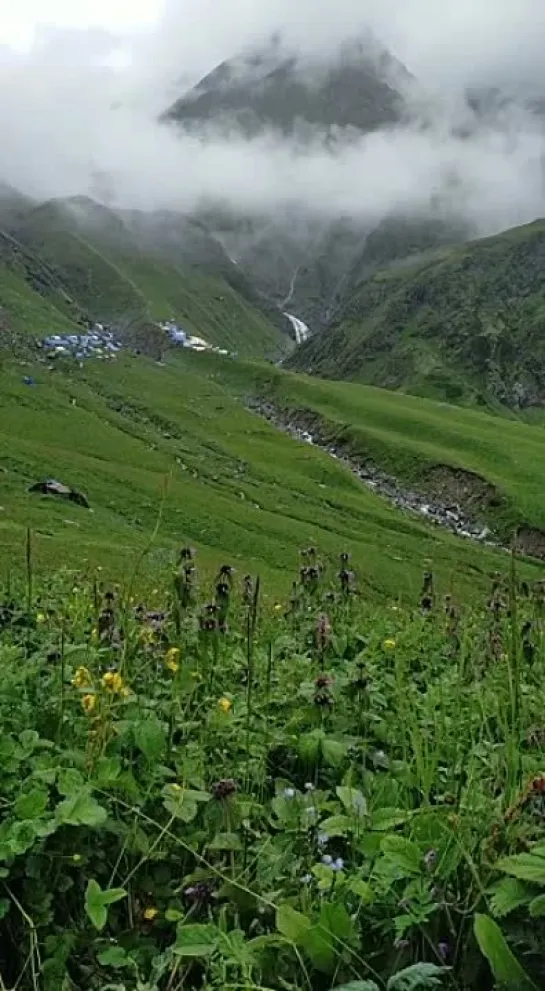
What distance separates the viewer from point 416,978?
3328mm

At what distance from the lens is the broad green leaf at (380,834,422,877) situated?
3.86 meters

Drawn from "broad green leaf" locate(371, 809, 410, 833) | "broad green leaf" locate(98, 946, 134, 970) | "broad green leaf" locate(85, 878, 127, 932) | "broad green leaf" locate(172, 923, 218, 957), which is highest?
"broad green leaf" locate(371, 809, 410, 833)

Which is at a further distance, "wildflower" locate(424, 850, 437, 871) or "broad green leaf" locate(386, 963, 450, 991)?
"wildflower" locate(424, 850, 437, 871)

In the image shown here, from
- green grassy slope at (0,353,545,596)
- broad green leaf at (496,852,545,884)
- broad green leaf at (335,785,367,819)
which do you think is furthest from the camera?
green grassy slope at (0,353,545,596)

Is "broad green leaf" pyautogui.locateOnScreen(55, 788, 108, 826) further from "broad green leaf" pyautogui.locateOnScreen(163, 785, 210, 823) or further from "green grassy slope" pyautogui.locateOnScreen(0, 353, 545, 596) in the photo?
"green grassy slope" pyautogui.locateOnScreen(0, 353, 545, 596)

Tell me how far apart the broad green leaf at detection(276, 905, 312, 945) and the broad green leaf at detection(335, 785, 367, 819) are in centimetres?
78

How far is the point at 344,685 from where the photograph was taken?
6242mm

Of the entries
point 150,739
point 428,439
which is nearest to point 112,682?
point 150,739

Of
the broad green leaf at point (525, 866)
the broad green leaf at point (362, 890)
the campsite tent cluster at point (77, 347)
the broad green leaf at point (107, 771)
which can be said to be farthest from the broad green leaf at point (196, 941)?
the campsite tent cluster at point (77, 347)

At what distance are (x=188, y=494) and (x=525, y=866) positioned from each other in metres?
65.9

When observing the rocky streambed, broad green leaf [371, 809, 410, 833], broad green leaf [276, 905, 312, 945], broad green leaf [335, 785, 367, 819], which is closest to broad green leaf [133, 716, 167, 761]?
broad green leaf [335, 785, 367, 819]

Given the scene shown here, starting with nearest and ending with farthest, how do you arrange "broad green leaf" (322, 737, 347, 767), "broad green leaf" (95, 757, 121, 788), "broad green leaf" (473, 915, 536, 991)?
"broad green leaf" (473, 915, 536, 991) → "broad green leaf" (95, 757, 121, 788) → "broad green leaf" (322, 737, 347, 767)

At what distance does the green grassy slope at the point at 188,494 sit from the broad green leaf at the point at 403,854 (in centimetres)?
2610

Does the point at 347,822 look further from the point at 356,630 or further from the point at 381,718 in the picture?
the point at 356,630
